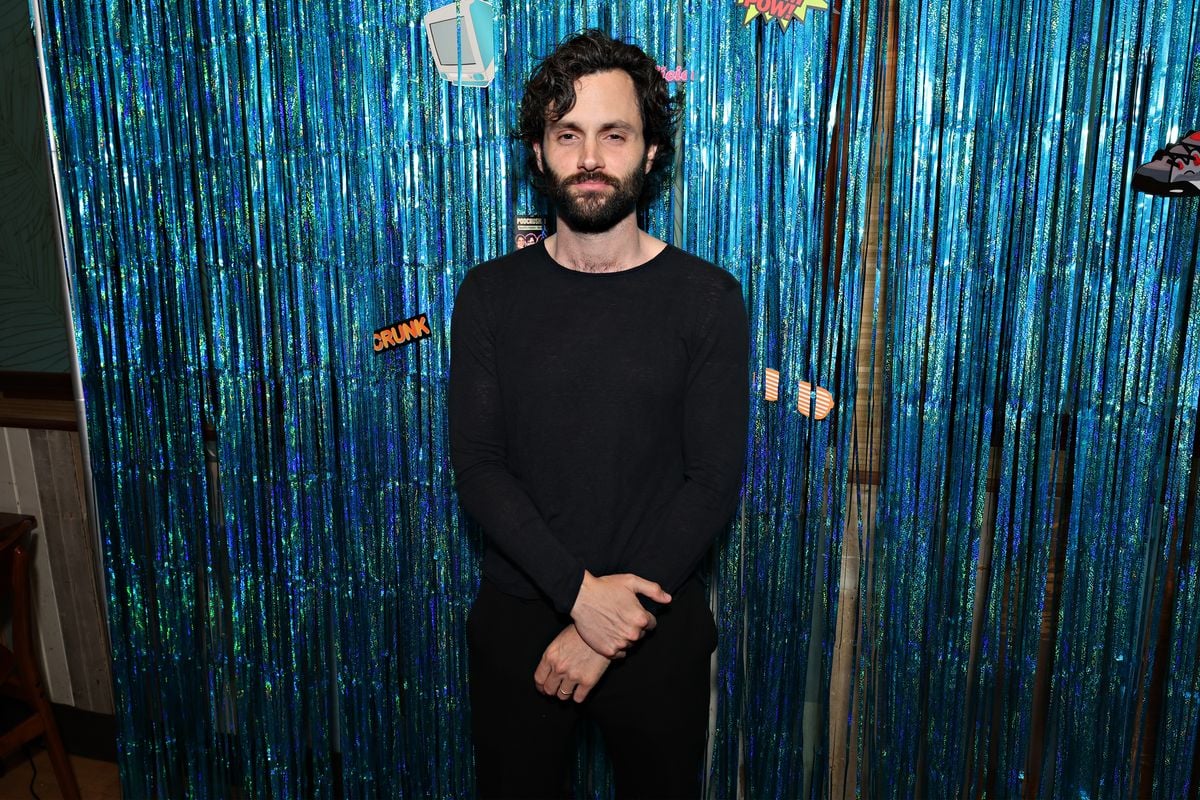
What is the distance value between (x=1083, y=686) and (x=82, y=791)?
265cm

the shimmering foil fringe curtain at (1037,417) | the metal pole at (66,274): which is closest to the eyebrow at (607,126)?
the shimmering foil fringe curtain at (1037,417)

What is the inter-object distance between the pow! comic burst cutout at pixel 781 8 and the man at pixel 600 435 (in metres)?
0.25

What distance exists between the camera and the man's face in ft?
4.42

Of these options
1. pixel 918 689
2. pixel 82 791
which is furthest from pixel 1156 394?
pixel 82 791

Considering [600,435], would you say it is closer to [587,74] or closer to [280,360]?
[587,74]

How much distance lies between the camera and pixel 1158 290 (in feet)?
4.81

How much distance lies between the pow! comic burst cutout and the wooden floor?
2583 mm

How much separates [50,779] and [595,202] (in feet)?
7.86

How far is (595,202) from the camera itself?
135 cm

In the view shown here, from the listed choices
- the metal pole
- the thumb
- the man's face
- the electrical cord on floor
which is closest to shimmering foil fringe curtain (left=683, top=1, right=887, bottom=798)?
the man's face

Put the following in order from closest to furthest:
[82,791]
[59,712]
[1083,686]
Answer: [1083,686], [82,791], [59,712]

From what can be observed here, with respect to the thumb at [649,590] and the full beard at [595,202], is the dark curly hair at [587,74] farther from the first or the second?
the thumb at [649,590]

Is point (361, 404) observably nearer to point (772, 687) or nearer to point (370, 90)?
point (370, 90)

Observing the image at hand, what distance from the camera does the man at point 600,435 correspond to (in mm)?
1349
